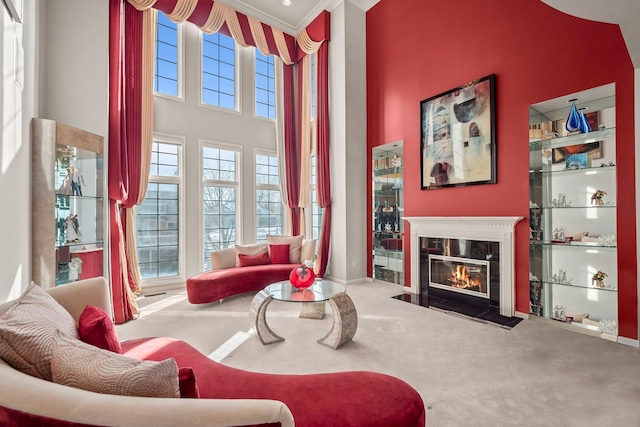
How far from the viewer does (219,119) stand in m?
5.49

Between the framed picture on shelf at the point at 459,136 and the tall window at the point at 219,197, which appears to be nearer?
the framed picture on shelf at the point at 459,136

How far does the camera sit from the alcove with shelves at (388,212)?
5.03 m

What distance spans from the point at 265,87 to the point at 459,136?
4049mm

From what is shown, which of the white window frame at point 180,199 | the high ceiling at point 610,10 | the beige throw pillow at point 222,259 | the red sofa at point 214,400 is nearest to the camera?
the red sofa at point 214,400

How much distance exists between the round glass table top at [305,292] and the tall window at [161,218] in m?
2.60

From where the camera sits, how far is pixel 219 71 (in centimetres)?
560

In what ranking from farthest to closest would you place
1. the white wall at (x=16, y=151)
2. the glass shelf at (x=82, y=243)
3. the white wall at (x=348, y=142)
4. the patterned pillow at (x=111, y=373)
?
the white wall at (x=348, y=142), the glass shelf at (x=82, y=243), the white wall at (x=16, y=151), the patterned pillow at (x=111, y=373)

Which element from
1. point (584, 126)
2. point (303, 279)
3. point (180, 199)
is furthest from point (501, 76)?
point (180, 199)

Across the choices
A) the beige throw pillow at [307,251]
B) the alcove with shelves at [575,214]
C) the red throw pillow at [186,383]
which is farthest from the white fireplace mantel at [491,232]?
the red throw pillow at [186,383]

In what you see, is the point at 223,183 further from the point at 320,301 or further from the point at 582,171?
the point at 582,171

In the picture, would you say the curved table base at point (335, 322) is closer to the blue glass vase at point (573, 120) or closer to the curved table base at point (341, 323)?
the curved table base at point (341, 323)

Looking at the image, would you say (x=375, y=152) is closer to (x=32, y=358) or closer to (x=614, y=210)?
(x=614, y=210)

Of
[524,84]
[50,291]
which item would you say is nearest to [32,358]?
[50,291]

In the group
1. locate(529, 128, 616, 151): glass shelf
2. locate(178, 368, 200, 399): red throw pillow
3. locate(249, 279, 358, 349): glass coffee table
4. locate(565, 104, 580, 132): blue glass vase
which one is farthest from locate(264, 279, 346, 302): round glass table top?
locate(565, 104, 580, 132): blue glass vase
